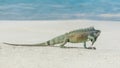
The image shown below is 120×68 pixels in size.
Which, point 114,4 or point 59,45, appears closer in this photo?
point 59,45

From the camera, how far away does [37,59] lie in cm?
703

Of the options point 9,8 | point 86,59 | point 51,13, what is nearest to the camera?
point 86,59

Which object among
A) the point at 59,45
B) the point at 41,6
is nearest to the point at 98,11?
the point at 41,6

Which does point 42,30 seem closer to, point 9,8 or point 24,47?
point 24,47

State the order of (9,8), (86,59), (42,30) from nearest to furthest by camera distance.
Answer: (86,59), (42,30), (9,8)

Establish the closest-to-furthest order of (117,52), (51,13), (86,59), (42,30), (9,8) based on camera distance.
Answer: (86,59) < (117,52) < (42,30) < (51,13) < (9,8)

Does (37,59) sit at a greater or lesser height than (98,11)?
lesser

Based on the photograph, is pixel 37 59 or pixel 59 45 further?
pixel 59 45

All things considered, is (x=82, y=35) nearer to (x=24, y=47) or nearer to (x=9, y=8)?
(x=24, y=47)

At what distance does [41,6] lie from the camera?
22.4 metres

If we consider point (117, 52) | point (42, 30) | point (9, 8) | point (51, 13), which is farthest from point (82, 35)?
point (9, 8)

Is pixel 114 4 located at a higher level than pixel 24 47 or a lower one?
higher

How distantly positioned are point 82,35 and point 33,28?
5051mm

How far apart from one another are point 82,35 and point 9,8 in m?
13.3
